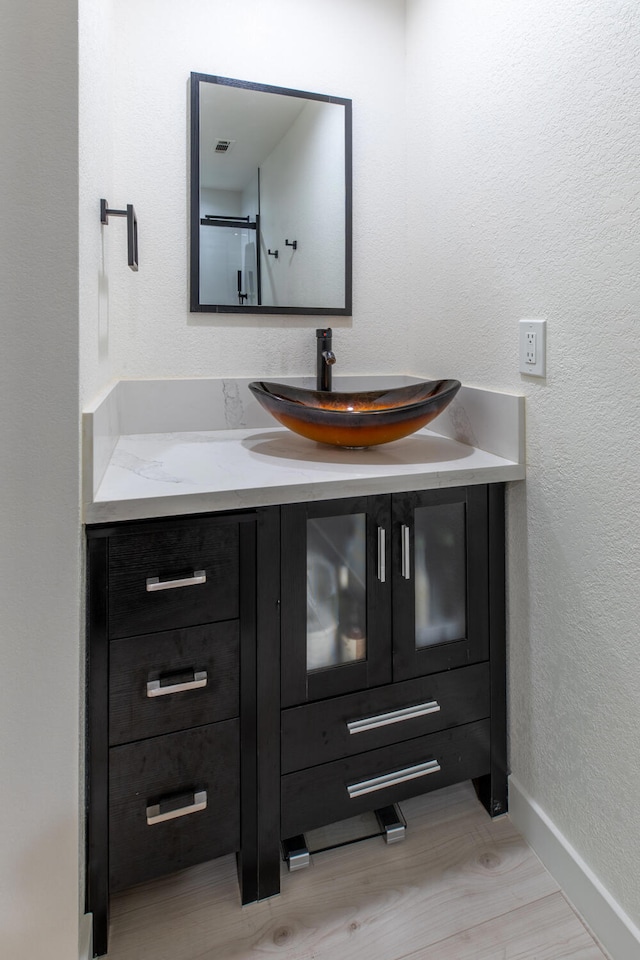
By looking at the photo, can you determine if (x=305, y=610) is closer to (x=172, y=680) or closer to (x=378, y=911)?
(x=172, y=680)

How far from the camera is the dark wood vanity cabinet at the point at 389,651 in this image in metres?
1.23

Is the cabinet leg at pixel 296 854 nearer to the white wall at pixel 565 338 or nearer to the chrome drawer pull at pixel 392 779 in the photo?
the chrome drawer pull at pixel 392 779

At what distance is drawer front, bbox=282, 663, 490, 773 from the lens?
4.05 ft

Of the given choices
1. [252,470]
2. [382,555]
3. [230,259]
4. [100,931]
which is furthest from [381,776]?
[230,259]

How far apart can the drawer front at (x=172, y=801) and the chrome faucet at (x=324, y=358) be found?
3.11 ft

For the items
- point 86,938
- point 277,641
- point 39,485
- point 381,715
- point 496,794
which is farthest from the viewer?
point 496,794

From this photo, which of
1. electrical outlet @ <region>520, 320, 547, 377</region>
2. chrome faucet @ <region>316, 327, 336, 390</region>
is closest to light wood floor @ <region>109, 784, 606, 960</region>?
electrical outlet @ <region>520, 320, 547, 377</region>

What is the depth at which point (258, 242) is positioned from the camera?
1.67 metres

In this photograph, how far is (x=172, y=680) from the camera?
3.66 ft

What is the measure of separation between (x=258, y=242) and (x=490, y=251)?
64 cm

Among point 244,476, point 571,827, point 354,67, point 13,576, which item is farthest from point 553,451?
point 354,67

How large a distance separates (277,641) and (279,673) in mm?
66

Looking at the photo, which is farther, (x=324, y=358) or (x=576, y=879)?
(x=324, y=358)

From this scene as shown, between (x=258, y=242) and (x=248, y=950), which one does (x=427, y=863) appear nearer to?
(x=248, y=950)
